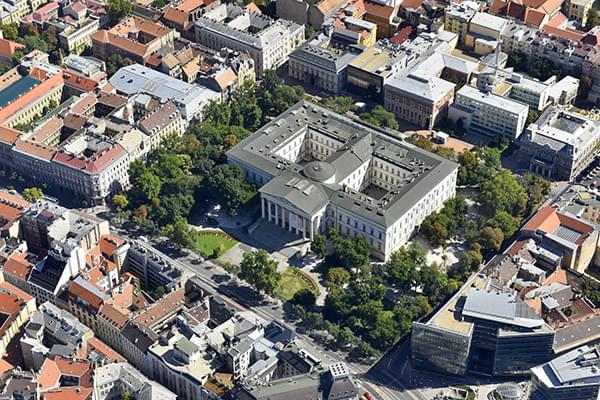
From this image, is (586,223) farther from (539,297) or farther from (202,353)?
(202,353)

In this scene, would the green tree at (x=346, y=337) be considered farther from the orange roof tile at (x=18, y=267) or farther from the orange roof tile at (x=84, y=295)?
the orange roof tile at (x=18, y=267)

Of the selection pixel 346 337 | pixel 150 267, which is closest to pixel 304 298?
pixel 346 337

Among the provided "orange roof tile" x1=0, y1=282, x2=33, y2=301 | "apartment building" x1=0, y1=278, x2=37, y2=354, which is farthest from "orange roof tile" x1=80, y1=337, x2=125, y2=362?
"orange roof tile" x1=0, y1=282, x2=33, y2=301

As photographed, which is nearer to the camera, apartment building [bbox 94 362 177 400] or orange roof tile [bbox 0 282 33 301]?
apartment building [bbox 94 362 177 400]

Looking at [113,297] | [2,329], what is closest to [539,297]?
[113,297]

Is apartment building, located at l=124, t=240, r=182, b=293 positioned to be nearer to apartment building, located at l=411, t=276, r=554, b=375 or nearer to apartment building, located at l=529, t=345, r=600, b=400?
apartment building, located at l=411, t=276, r=554, b=375

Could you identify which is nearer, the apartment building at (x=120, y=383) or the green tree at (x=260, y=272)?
the apartment building at (x=120, y=383)

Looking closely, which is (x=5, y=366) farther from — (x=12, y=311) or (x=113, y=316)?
(x=113, y=316)

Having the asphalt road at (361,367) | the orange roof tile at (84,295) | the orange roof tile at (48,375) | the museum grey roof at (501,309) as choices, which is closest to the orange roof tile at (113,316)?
the orange roof tile at (84,295)
